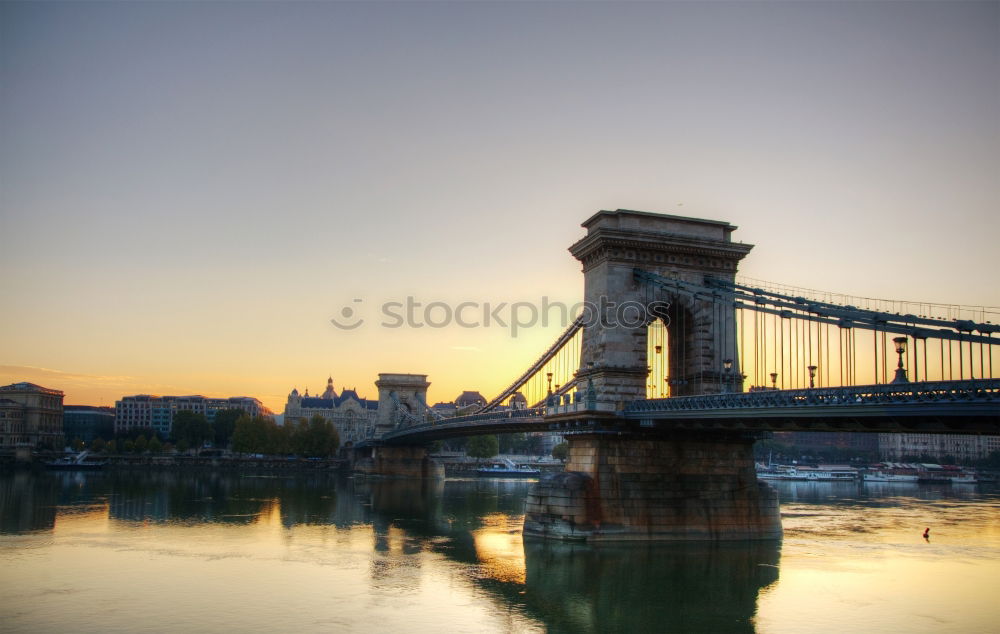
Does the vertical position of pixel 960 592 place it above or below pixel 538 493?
below

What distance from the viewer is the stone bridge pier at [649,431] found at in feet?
132

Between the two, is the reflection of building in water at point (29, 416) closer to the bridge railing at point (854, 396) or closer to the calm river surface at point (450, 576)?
the calm river surface at point (450, 576)

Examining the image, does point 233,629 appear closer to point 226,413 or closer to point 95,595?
point 95,595

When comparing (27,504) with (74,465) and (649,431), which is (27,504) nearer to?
(649,431)

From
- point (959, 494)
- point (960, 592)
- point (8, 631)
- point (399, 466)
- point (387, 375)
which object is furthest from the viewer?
point (387, 375)

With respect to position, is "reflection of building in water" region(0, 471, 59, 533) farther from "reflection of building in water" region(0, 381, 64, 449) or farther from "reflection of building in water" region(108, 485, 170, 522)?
"reflection of building in water" region(0, 381, 64, 449)

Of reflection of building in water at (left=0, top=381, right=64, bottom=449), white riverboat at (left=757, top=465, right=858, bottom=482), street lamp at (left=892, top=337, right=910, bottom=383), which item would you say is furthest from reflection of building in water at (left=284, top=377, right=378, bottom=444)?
street lamp at (left=892, top=337, right=910, bottom=383)

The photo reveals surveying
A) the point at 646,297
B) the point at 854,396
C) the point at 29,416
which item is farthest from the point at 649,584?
the point at 29,416

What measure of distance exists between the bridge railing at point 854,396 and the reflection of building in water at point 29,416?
14349cm

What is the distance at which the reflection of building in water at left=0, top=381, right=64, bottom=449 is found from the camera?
155m

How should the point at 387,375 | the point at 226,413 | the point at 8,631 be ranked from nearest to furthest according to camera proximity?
the point at 8,631, the point at 387,375, the point at 226,413

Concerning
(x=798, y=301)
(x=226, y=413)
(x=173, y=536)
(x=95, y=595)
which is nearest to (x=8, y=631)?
(x=95, y=595)

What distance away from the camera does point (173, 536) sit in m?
44.3

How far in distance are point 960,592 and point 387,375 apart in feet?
322
